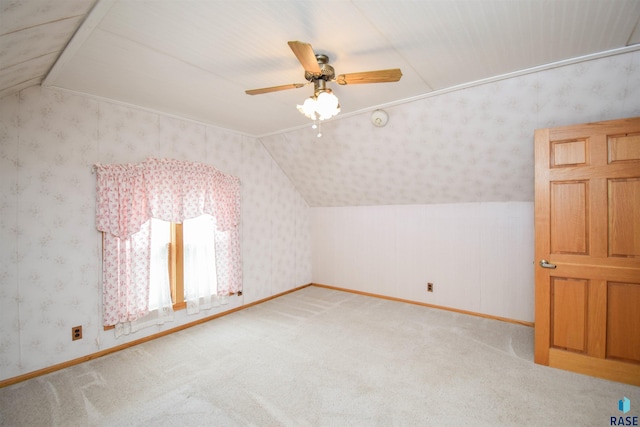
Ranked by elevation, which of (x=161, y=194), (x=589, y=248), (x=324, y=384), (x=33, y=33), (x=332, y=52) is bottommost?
(x=324, y=384)

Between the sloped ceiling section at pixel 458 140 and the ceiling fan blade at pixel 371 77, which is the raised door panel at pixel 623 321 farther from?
the ceiling fan blade at pixel 371 77

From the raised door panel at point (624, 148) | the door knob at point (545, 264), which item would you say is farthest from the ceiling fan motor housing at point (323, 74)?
the door knob at point (545, 264)

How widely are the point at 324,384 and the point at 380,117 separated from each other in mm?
2609

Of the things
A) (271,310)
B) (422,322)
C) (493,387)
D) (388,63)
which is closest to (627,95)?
(388,63)

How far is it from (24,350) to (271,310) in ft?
7.97

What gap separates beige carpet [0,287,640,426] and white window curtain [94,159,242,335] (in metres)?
0.48

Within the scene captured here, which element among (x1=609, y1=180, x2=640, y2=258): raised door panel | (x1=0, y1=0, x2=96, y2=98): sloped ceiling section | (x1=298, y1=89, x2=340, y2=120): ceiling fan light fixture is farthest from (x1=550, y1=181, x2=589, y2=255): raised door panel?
(x1=0, y1=0, x2=96, y2=98): sloped ceiling section

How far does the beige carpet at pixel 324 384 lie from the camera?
194 cm

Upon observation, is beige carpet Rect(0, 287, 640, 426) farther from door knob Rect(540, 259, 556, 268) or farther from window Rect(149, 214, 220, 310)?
door knob Rect(540, 259, 556, 268)

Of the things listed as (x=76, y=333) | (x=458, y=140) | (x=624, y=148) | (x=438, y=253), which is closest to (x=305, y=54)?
(x=458, y=140)

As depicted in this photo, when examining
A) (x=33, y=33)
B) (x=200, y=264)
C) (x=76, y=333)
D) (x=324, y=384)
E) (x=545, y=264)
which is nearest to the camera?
(x=33, y=33)

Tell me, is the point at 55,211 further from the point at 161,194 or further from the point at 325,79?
the point at 325,79

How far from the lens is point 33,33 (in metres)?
1.53

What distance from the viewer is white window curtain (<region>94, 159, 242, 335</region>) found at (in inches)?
111
